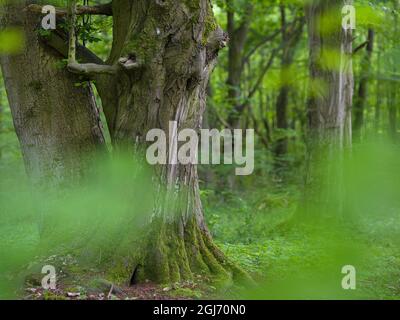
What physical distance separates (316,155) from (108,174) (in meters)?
5.36

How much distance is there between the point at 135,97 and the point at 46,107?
54.2 inches

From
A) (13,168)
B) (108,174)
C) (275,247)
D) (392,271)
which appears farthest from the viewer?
(13,168)

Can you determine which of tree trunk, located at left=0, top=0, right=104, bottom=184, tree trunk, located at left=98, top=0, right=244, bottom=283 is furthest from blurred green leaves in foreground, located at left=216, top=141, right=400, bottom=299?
tree trunk, located at left=0, top=0, right=104, bottom=184

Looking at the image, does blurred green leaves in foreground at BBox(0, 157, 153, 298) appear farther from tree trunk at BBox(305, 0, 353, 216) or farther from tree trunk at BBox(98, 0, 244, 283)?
tree trunk at BBox(305, 0, 353, 216)

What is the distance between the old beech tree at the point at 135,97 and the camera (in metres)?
5.96

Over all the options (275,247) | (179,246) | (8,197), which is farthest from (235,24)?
(179,246)

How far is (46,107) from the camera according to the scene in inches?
269

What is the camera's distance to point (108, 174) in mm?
6742


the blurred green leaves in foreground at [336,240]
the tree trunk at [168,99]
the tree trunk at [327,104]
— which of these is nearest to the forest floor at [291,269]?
the blurred green leaves in foreground at [336,240]

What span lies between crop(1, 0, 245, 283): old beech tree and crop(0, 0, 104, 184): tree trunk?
1cm

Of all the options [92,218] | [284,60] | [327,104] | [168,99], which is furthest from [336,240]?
[284,60]

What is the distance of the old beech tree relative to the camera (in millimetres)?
5961

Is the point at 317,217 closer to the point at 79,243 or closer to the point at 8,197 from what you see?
the point at 79,243

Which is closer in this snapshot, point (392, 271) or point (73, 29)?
point (73, 29)
